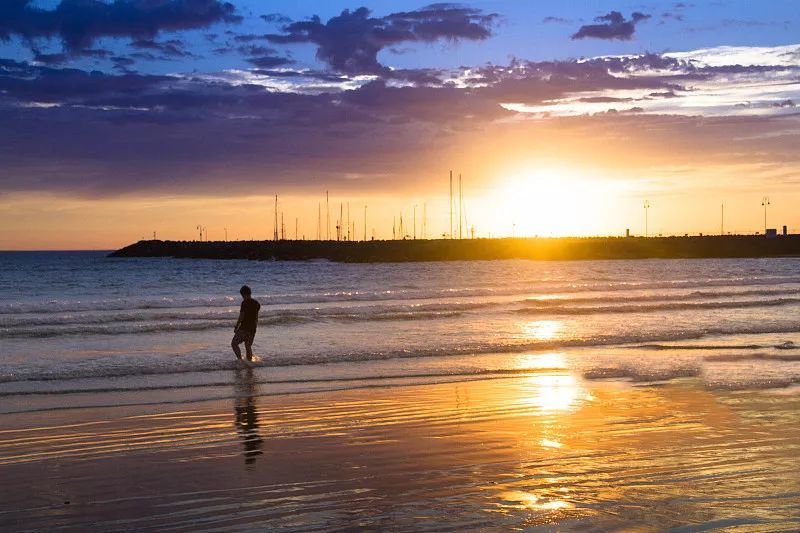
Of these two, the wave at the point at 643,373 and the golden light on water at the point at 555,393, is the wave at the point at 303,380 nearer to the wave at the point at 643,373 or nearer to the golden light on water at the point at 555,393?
the golden light on water at the point at 555,393

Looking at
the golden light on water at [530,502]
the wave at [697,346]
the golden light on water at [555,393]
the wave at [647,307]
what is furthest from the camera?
the wave at [647,307]

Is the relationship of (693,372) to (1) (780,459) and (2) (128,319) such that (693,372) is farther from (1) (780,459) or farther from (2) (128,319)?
(2) (128,319)

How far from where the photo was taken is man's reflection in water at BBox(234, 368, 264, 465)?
32.0 feet

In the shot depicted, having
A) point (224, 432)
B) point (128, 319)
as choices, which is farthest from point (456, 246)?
point (224, 432)

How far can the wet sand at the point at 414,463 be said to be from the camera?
7.16 m

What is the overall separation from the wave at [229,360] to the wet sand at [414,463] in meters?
4.17

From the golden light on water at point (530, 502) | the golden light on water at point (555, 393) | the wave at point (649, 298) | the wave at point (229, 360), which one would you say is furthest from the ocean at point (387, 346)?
the golden light on water at point (530, 502)

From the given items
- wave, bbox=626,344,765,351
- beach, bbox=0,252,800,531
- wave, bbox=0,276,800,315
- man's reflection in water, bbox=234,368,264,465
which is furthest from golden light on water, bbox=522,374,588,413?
wave, bbox=0,276,800,315

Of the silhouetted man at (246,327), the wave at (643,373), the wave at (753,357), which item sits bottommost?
the wave at (753,357)

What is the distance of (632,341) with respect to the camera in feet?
73.2

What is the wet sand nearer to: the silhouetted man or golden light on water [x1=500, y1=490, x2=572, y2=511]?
golden light on water [x1=500, y1=490, x2=572, y2=511]

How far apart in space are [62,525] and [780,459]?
7.27m

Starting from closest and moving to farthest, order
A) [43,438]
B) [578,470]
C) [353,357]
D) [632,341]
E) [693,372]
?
[578,470], [43,438], [693,372], [353,357], [632,341]

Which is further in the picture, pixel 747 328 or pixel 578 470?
pixel 747 328
